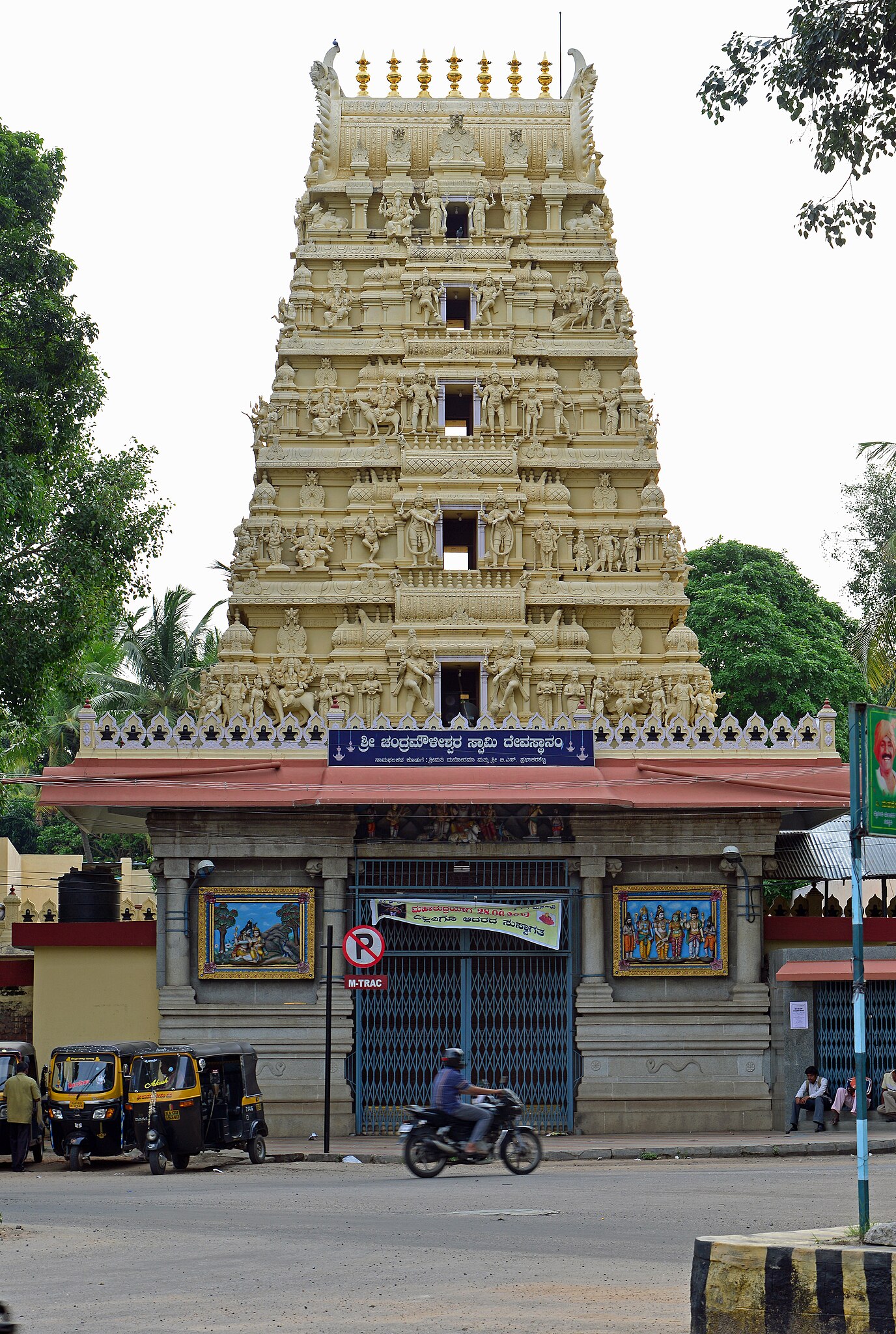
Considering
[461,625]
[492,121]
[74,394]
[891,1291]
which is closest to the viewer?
[891,1291]

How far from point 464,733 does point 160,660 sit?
90.5 ft

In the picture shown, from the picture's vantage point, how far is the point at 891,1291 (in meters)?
8.23

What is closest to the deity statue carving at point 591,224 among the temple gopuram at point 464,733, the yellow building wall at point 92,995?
the temple gopuram at point 464,733

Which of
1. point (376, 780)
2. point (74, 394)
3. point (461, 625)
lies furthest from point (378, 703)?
point (74, 394)

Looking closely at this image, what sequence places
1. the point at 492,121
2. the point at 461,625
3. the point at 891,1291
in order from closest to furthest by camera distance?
1. the point at 891,1291
2. the point at 461,625
3. the point at 492,121

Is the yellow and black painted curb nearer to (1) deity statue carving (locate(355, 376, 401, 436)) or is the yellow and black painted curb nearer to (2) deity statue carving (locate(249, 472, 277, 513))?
(2) deity statue carving (locate(249, 472, 277, 513))

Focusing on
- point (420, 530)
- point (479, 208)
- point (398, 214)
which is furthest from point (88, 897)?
point (479, 208)

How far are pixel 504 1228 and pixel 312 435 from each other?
21730 mm

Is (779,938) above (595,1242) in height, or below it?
above

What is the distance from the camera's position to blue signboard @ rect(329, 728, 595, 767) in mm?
26484

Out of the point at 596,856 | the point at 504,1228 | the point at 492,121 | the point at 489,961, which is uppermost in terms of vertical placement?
the point at 492,121

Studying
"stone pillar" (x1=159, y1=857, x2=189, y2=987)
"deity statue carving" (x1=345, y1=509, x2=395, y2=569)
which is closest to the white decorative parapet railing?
"stone pillar" (x1=159, y1=857, x2=189, y2=987)

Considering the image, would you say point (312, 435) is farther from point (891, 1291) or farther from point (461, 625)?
point (891, 1291)

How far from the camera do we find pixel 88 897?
27609 millimetres
